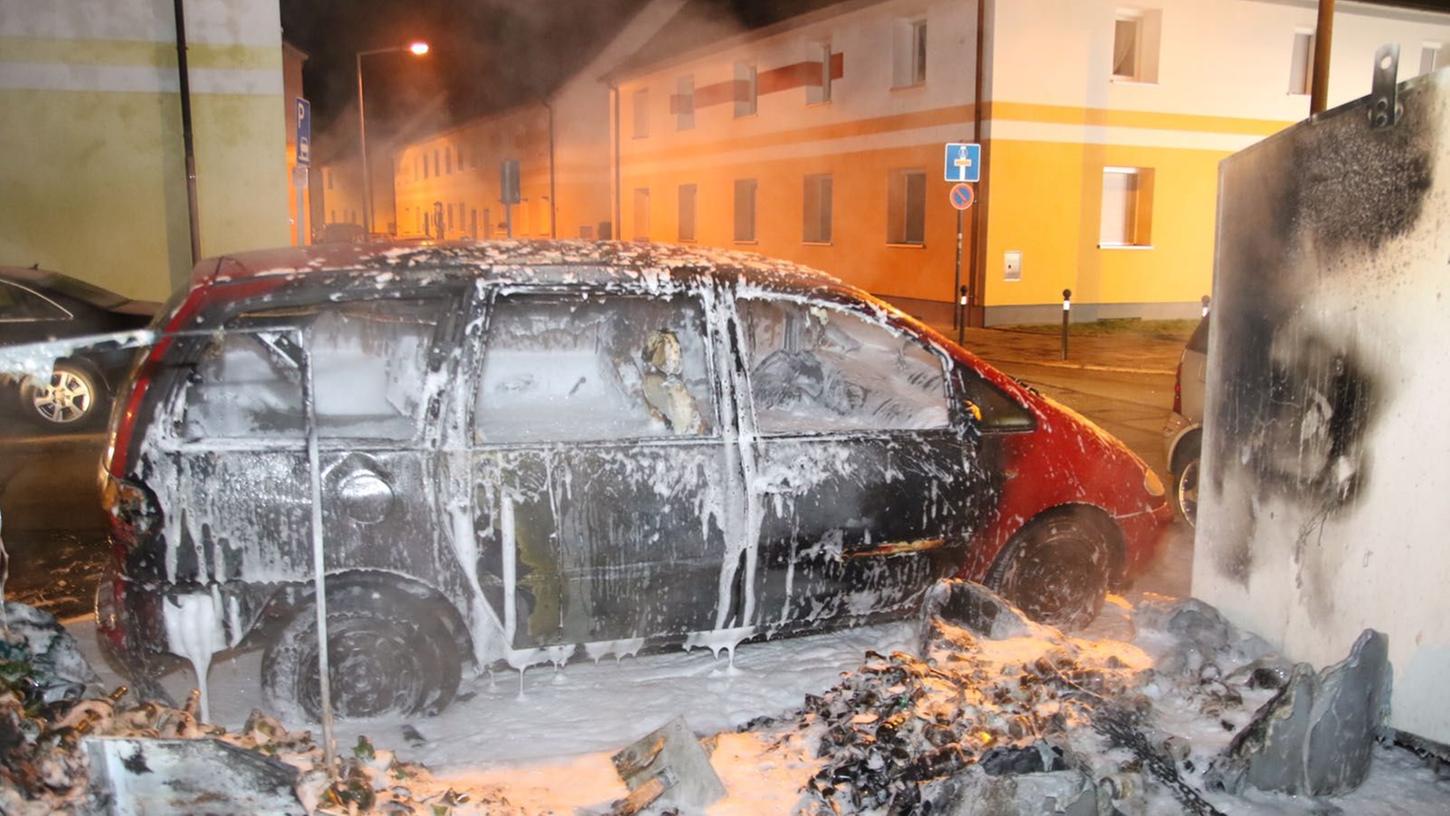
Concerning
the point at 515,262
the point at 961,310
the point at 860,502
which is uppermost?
the point at 515,262

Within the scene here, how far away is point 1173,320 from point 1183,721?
19465 mm

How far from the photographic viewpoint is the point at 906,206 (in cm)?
2219

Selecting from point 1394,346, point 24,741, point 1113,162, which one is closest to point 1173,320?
point 1113,162

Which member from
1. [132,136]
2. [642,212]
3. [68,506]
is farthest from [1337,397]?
[642,212]

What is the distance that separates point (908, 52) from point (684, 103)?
9400 millimetres

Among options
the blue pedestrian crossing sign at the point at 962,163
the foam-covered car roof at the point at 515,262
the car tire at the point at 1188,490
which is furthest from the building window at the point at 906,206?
the foam-covered car roof at the point at 515,262

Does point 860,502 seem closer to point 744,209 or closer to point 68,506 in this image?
point 68,506

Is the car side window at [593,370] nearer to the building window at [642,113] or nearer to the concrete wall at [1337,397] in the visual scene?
the concrete wall at [1337,397]

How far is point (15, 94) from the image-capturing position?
40.7ft

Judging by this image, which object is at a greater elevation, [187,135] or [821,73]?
[821,73]

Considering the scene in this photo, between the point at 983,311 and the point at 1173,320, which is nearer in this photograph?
the point at 983,311

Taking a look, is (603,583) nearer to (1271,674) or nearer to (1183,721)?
(1183,721)

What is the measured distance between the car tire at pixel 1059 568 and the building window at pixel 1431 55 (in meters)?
24.0

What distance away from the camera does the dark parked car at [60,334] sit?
936 cm
